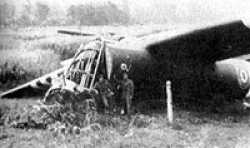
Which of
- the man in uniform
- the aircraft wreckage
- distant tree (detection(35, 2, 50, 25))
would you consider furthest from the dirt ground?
distant tree (detection(35, 2, 50, 25))

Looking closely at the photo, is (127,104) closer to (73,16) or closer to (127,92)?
(127,92)

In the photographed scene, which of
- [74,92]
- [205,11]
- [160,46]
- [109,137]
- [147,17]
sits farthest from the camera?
[147,17]

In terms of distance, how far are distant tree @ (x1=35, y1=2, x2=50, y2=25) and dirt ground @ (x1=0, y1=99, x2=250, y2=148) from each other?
4252mm

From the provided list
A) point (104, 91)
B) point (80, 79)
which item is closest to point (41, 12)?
point (80, 79)

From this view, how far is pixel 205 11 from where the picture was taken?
561 inches

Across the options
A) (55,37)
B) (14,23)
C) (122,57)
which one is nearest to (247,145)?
(122,57)

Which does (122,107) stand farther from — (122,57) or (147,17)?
(147,17)

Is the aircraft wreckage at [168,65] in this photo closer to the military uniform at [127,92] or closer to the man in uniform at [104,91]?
the man in uniform at [104,91]

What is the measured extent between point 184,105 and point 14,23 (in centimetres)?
625

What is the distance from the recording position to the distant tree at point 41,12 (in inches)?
462

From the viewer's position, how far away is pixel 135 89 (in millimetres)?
9109

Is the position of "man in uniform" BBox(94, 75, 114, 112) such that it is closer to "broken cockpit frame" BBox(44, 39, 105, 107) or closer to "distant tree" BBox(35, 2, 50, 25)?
"broken cockpit frame" BBox(44, 39, 105, 107)

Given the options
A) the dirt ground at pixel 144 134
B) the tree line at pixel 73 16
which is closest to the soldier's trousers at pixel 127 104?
the dirt ground at pixel 144 134

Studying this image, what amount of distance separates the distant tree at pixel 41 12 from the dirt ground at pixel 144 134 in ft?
14.0
